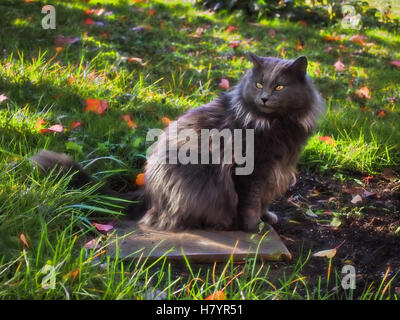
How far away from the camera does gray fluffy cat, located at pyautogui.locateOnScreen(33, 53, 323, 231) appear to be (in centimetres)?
271

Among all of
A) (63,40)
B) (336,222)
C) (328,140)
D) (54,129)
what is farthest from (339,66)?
(54,129)

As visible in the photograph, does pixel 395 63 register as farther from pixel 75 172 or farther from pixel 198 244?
pixel 75 172

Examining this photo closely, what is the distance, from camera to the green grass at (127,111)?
85.4 inches

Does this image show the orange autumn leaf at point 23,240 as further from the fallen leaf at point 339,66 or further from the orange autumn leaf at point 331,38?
the orange autumn leaf at point 331,38

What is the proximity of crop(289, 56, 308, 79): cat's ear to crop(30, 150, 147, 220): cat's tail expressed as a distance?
1122 millimetres

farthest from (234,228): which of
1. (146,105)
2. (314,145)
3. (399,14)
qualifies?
(399,14)

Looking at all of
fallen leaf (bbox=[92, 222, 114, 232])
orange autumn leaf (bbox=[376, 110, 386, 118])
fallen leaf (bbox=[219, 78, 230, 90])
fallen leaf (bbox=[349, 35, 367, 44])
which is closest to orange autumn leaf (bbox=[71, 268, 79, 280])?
fallen leaf (bbox=[92, 222, 114, 232])

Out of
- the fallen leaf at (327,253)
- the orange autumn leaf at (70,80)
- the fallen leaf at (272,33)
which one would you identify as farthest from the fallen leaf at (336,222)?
the fallen leaf at (272,33)

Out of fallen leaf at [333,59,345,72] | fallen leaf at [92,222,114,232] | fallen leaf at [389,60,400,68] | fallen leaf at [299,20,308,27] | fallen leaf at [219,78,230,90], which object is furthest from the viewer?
fallen leaf at [299,20,308,27]

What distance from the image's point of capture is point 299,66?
2695 mm

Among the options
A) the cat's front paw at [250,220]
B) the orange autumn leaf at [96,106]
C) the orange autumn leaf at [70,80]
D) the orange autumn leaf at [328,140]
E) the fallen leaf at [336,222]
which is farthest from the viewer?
the orange autumn leaf at [70,80]

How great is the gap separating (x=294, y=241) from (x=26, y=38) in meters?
3.34

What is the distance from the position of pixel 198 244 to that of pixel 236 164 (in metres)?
0.48

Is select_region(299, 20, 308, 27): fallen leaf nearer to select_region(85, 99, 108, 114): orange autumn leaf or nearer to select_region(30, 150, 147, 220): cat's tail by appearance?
select_region(85, 99, 108, 114): orange autumn leaf
